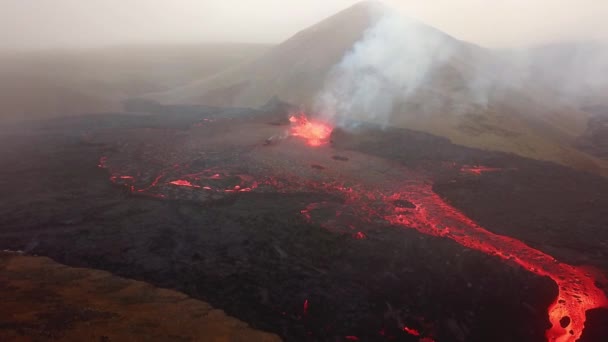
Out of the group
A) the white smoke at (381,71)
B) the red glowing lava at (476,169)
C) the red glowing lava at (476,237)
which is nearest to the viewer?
the red glowing lava at (476,237)

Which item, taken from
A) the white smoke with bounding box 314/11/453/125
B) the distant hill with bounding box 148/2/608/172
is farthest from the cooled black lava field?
the white smoke with bounding box 314/11/453/125

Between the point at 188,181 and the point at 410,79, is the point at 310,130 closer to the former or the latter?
the point at 188,181

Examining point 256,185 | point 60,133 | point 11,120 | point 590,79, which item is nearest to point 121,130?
point 60,133

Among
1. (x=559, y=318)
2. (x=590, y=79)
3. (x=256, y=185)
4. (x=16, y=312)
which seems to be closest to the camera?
(x=16, y=312)

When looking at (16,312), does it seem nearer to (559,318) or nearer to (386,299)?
(386,299)

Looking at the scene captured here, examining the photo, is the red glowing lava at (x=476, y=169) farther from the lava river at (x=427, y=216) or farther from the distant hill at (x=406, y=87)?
the distant hill at (x=406, y=87)

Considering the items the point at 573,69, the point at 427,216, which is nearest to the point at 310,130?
the point at 427,216

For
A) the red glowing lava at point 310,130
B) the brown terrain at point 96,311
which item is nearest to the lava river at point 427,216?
the red glowing lava at point 310,130

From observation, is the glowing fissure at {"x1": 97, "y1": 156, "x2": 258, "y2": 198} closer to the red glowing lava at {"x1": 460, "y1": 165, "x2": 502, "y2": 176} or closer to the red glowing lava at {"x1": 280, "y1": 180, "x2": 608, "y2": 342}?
the red glowing lava at {"x1": 280, "y1": 180, "x2": 608, "y2": 342}
